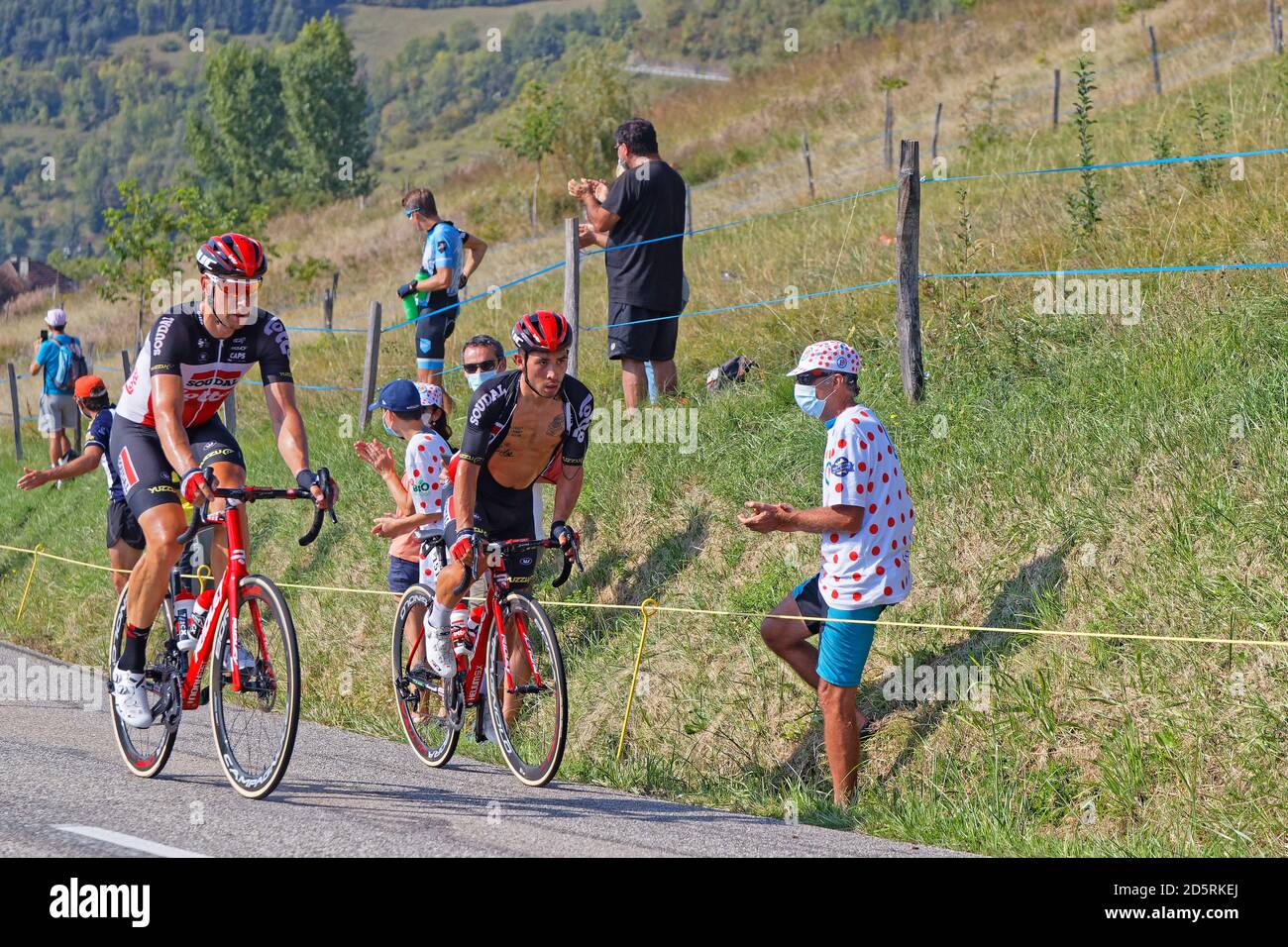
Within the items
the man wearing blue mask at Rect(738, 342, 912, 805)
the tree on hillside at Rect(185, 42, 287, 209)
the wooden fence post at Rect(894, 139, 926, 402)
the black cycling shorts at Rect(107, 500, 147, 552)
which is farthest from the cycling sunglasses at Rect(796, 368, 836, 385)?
the tree on hillside at Rect(185, 42, 287, 209)

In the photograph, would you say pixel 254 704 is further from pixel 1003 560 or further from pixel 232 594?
pixel 1003 560

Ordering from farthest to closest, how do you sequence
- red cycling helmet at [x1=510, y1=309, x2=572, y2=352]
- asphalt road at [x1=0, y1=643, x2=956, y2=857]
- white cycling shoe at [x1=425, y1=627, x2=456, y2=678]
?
white cycling shoe at [x1=425, y1=627, x2=456, y2=678]
red cycling helmet at [x1=510, y1=309, x2=572, y2=352]
asphalt road at [x1=0, y1=643, x2=956, y2=857]

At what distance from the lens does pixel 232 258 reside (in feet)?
22.3

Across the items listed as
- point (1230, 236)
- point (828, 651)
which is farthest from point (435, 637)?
point (1230, 236)

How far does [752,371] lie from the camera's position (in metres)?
12.6

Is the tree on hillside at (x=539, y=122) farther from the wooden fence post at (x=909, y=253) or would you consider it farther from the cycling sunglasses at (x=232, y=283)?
the cycling sunglasses at (x=232, y=283)

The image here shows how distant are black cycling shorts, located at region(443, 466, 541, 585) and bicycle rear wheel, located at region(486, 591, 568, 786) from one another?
0.58 m

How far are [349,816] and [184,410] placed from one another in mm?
2351

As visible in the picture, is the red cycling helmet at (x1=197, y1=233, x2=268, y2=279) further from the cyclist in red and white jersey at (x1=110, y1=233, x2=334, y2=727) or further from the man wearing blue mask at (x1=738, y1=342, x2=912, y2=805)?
the man wearing blue mask at (x1=738, y1=342, x2=912, y2=805)

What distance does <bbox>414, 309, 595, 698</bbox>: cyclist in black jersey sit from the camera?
7508 mm

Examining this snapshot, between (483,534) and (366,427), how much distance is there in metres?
9.79

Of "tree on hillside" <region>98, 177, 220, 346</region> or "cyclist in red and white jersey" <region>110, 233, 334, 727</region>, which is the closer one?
"cyclist in red and white jersey" <region>110, 233, 334, 727</region>

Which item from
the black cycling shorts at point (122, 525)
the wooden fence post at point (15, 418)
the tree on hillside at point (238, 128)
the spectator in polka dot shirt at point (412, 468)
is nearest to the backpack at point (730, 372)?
the spectator in polka dot shirt at point (412, 468)
